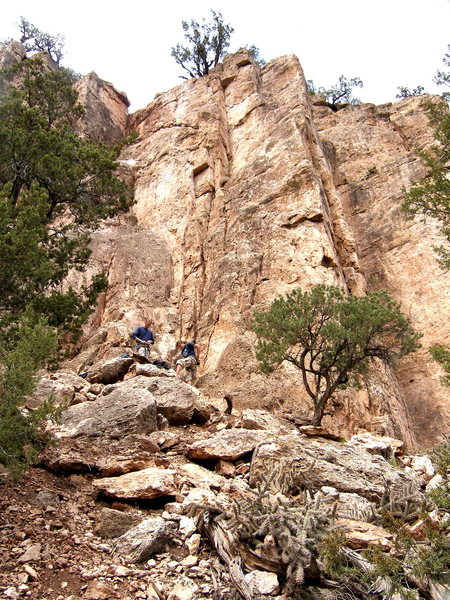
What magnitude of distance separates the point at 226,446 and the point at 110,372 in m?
6.22

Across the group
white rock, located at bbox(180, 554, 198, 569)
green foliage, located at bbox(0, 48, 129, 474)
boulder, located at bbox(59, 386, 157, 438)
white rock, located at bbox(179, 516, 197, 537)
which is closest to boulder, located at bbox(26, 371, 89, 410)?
green foliage, located at bbox(0, 48, 129, 474)

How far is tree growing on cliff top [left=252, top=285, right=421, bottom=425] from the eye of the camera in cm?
1320

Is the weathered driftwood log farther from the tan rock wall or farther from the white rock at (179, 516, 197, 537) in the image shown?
the tan rock wall

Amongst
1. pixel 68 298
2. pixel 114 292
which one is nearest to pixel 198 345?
pixel 114 292

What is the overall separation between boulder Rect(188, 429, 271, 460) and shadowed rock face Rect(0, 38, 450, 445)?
17.8 ft

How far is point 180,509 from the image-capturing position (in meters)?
6.79

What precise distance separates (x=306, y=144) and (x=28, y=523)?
20.3 m

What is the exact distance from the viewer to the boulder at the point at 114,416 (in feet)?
30.4

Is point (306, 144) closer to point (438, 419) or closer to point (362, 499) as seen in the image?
point (438, 419)

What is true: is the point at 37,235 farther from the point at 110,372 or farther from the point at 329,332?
the point at 329,332

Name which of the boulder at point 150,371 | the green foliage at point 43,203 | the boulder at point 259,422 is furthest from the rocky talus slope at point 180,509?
the boulder at point 150,371

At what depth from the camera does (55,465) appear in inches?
310

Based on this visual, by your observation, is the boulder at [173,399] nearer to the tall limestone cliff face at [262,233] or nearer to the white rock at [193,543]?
the tall limestone cliff face at [262,233]

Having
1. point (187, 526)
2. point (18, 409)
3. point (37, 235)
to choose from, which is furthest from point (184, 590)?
point (37, 235)
